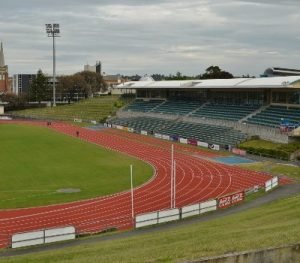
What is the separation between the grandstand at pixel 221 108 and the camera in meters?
63.3

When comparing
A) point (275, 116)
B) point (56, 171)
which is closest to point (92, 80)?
point (275, 116)

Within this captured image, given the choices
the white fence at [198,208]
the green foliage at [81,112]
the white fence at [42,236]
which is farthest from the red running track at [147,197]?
the green foliage at [81,112]

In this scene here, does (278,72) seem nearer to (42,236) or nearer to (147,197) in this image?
(147,197)

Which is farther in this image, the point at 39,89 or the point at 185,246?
the point at 39,89

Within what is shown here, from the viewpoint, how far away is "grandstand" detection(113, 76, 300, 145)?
208 ft

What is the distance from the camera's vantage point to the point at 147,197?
3438cm

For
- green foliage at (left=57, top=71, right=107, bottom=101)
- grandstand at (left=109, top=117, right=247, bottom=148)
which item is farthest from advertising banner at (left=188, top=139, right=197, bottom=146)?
green foliage at (left=57, top=71, right=107, bottom=101)

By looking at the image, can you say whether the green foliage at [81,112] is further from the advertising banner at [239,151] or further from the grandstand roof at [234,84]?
the advertising banner at [239,151]

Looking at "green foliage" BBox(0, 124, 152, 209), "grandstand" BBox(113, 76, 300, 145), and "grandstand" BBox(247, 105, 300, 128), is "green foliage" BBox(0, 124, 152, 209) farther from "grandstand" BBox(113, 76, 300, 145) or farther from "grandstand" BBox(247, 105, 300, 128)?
"grandstand" BBox(247, 105, 300, 128)

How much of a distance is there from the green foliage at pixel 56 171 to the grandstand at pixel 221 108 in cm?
1743

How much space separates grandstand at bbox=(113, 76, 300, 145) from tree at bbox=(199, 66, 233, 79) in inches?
1440

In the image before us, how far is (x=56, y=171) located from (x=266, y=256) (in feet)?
106

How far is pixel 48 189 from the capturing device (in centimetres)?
3578

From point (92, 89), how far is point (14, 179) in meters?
143
